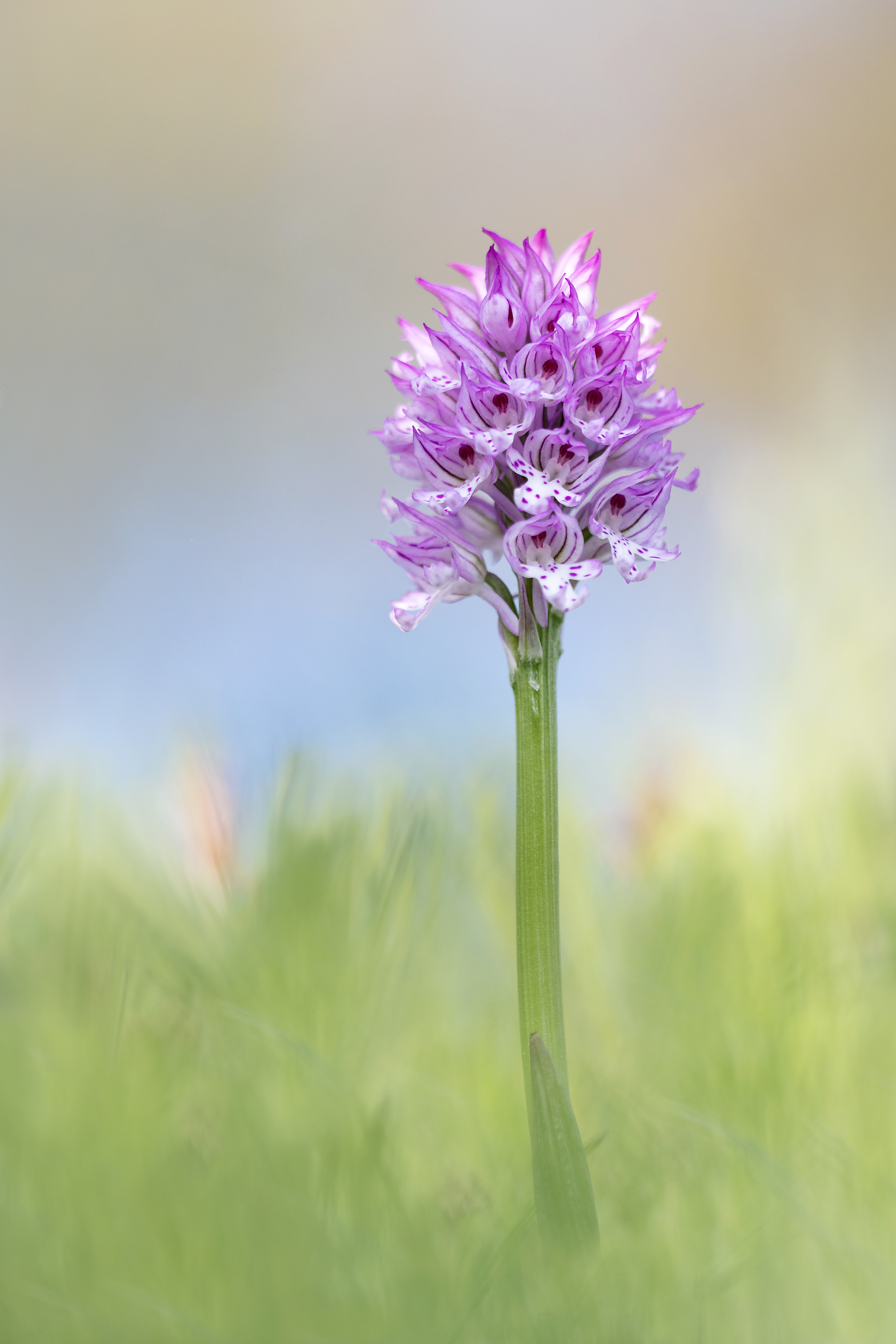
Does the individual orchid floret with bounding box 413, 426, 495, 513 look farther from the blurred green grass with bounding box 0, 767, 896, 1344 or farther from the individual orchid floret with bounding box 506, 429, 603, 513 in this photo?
the blurred green grass with bounding box 0, 767, 896, 1344

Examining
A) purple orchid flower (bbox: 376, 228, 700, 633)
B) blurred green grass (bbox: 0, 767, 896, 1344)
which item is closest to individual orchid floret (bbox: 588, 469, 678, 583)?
purple orchid flower (bbox: 376, 228, 700, 633)

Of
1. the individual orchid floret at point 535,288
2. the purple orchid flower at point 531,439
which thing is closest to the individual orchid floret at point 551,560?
the purple orchid flower at point 531,439

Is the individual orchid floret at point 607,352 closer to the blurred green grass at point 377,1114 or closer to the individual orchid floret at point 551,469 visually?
the individual orchid floret at point 551,469

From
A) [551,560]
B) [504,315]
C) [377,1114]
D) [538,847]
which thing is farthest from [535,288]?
[377,1114]

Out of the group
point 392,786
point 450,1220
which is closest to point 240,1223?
point 450,1220

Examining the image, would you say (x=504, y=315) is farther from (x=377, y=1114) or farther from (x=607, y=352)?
(x=377, y=1114)

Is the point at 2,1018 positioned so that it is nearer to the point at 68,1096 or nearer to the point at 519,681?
the point at 68,1096
